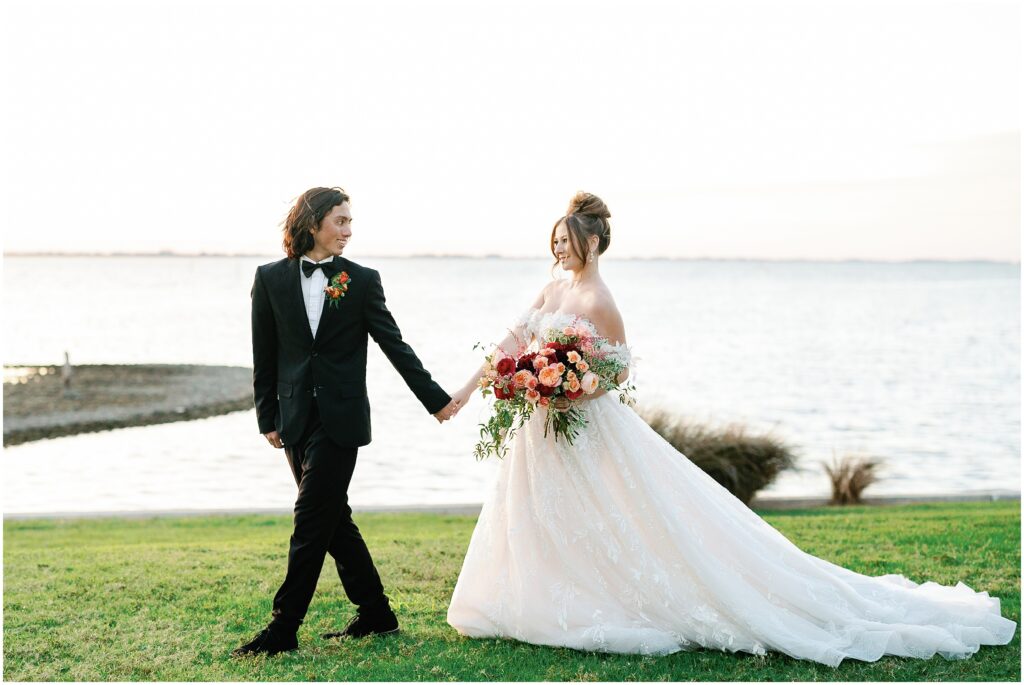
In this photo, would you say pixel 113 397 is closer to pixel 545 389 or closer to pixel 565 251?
pixel 565 251

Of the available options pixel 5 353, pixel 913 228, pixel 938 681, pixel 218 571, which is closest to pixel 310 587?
pixel 218 571

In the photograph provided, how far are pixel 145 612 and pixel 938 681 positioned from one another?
4386 millimetres

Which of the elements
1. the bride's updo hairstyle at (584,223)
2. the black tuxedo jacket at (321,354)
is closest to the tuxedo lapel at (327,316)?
the black tuxedo jacket at (321,354)

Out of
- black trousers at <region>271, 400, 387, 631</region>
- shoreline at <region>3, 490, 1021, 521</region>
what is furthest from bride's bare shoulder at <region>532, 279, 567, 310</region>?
shoreline at <region>3, 490, 1021, 521</region>

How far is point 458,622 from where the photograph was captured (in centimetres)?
539

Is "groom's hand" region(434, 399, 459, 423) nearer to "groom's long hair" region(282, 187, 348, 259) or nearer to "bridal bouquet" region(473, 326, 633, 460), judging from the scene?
"bridal bouquet" region(473, 326, 633, 460)

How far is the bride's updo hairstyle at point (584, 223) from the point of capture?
17.6ft

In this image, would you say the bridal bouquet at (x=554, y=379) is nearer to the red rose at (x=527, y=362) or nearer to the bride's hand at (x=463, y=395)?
the red rose at (x=527, y=362)

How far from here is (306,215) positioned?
17.1 ft

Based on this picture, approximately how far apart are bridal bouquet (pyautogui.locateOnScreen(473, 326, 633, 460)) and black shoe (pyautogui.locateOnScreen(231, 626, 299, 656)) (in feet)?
4.53

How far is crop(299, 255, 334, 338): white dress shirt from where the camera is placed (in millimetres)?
5242

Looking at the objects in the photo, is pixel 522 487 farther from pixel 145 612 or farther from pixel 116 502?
pixel 116 502

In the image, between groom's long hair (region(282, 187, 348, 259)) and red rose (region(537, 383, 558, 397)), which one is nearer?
red rose (region(537, 383, 558, 397))

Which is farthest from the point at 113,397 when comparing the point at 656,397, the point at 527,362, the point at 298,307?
the point at 527,362
